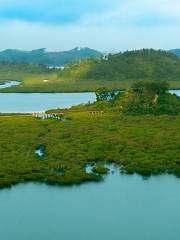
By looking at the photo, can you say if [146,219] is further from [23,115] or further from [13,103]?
[13,103]

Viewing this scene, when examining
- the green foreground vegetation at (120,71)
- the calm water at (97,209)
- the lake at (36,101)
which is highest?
the green foreground vegetation at (120,71)

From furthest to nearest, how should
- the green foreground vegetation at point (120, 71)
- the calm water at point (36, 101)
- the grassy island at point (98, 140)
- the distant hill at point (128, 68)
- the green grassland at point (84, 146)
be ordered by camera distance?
the distant hill at point (128, 68), the green foreground vegetation at point (120, 71), the calm water at point (36, 101), the grassy island at point (98, 140), the green grassland at point (84, 146)

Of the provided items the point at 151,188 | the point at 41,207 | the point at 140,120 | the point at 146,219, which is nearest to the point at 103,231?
the point at 146,219

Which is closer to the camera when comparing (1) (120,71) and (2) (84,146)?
(2) (84,146)

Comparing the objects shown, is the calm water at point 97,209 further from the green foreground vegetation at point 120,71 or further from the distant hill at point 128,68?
the distant hill at point 128,68

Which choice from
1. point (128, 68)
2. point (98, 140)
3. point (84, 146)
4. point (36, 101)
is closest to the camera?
point (84, 146)

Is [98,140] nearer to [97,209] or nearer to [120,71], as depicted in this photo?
[97,209]

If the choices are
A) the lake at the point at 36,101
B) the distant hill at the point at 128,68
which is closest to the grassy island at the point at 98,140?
the lake at the point at 36,101

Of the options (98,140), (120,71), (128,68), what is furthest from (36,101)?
(128,68)
